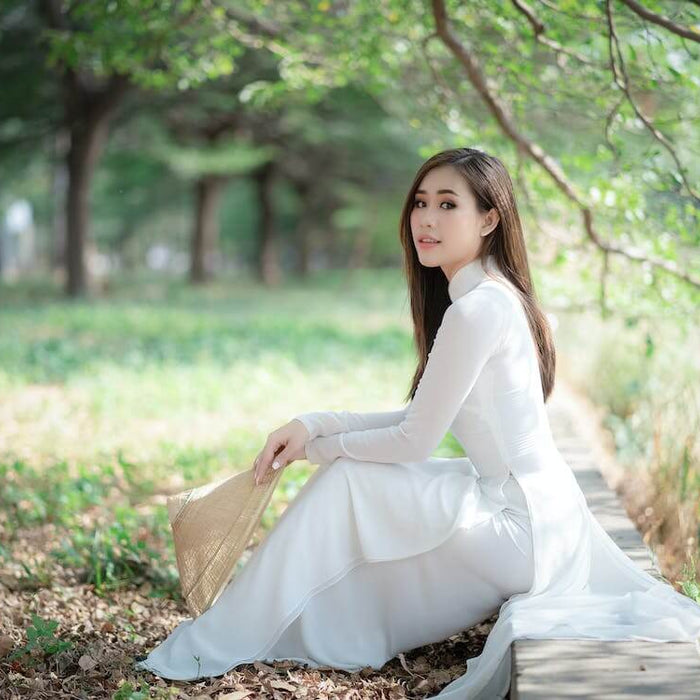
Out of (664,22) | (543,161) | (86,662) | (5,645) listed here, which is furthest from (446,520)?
(543,161)

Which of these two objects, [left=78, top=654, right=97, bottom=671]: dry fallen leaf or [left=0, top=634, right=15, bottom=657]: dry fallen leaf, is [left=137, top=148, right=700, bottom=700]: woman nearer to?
[left=78, top=654, right=97, bottom=671]: dry fallen leaf

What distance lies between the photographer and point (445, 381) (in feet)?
9.52

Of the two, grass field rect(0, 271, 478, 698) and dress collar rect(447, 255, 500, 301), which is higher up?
dress collar rect(447, 255, 500, 301)

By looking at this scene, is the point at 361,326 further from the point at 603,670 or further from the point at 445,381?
the point at 603,670

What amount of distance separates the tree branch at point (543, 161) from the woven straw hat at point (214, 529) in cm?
346

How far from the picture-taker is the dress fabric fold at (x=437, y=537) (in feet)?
9.58

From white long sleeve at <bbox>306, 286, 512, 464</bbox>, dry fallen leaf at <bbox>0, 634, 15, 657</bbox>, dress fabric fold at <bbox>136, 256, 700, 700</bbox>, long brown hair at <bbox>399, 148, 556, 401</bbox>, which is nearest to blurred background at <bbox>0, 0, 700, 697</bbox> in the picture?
dry fallen leaf at <bbox>0, 634, 15, 657</bbox>

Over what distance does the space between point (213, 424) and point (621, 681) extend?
510 centimetres

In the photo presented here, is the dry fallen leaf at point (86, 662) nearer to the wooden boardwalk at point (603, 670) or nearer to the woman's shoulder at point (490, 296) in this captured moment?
the wooden boardwalk at point (603, 670)

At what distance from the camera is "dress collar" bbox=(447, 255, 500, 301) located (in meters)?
3.13

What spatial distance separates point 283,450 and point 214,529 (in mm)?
364

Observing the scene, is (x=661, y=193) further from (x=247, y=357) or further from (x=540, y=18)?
(x=247, y=357)

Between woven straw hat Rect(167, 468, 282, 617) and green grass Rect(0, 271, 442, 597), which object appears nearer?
woven straw hat Rect(167, 468, 282, 617)

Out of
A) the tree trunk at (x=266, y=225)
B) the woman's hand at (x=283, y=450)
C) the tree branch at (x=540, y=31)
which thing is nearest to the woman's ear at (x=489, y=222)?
the woman's hand at (x=283, y=450)
